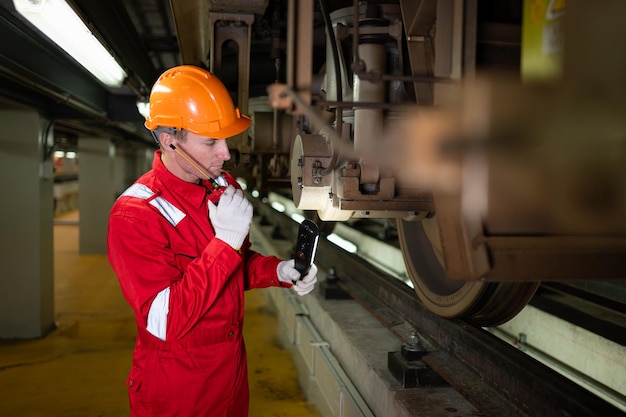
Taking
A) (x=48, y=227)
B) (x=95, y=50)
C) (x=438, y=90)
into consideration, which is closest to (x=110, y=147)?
(x=48, y=227)

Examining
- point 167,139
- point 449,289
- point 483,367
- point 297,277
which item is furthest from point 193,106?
Result: point 483,367

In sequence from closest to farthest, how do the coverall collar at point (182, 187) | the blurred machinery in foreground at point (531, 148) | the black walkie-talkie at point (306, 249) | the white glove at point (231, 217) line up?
the blurred machinery in foreground at point (531, 148)
the white glove at point (231, 217)
the coverall collar at point (182, 187)
the black walkie-talkie at point (306, 249)

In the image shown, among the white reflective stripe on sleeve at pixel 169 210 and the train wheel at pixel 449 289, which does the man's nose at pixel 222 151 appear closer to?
the white reflective stripe on sleeve at pixel 169 210

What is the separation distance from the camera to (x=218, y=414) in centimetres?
231

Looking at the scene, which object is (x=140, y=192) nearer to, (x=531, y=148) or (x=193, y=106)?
(x=193, y=106)

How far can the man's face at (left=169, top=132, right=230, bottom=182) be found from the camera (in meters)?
2.27

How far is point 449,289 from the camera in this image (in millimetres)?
2932

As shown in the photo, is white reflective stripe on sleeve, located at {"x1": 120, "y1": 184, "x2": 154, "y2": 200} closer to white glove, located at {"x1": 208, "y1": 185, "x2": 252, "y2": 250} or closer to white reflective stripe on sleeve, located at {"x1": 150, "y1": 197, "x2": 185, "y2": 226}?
white reflective stripe on sleeve, located at {"x1": 150, "y1": 197, "x2": 185, "y2": 226}

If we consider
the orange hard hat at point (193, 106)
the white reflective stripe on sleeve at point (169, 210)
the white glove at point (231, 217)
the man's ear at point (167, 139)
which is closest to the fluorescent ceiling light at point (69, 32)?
the orange hard hat at point (193, 106)

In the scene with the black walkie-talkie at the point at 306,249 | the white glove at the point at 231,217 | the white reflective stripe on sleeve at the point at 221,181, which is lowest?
the black walkie-talkie at the point at 306,249

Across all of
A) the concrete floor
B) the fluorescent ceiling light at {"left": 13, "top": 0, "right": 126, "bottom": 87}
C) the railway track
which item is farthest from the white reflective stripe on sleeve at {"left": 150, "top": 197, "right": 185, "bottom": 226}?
the concrete floor

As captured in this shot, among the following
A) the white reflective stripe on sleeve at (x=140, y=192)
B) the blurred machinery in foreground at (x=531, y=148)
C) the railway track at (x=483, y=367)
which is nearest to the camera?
the blurred machinery in foreground at (x=531, y=148)

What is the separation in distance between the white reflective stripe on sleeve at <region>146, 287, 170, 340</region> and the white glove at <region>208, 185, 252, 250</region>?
304 millimetres

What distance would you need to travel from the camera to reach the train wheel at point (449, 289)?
2584mm
